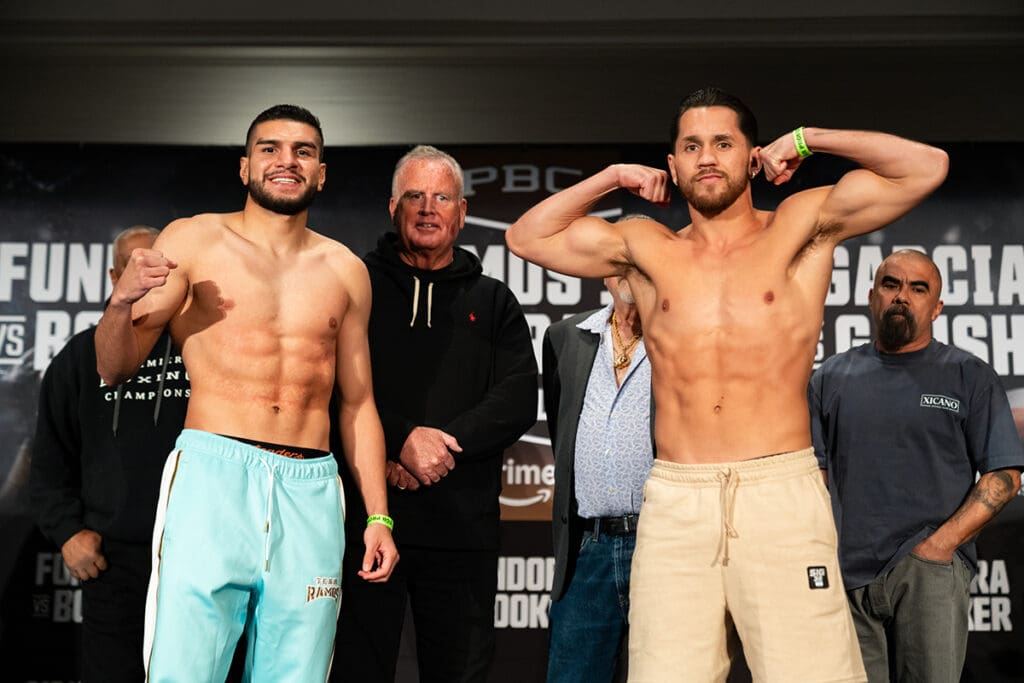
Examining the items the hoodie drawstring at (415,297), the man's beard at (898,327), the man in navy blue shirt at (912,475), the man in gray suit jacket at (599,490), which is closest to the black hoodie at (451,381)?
the hoodie drawstring at (415,297)

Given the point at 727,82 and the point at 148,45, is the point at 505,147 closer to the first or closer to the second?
the point at 727,82

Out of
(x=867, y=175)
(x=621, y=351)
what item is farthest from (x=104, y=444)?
(x=867, y=175)

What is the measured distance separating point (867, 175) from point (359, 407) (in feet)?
4.64

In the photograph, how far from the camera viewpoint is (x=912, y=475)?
385cm

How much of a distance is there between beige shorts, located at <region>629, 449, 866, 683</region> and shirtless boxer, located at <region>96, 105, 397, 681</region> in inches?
28.8

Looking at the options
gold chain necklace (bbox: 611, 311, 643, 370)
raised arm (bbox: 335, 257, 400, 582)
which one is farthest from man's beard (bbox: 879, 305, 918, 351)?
raised arm (bbox: 335, 257, 400, 582)

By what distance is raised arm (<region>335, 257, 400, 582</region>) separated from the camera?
3.00 meters

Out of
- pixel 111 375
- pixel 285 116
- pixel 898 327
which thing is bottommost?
pixel 111 375

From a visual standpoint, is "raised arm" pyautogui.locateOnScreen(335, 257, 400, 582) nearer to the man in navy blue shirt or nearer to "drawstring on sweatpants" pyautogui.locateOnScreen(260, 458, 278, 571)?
"drawstring on sweatpants" pyautogui.locateOnScreen(260, 458, 278, 571)

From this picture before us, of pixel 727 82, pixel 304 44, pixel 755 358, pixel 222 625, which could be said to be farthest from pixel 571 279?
pixel 222 625

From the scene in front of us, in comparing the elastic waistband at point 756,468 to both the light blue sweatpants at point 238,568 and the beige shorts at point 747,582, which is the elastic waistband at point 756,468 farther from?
the light blue sweatpants at point 238,568

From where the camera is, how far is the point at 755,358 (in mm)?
2674

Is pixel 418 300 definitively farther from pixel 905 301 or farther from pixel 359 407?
pixel 905 301

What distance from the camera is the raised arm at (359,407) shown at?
300 cm
